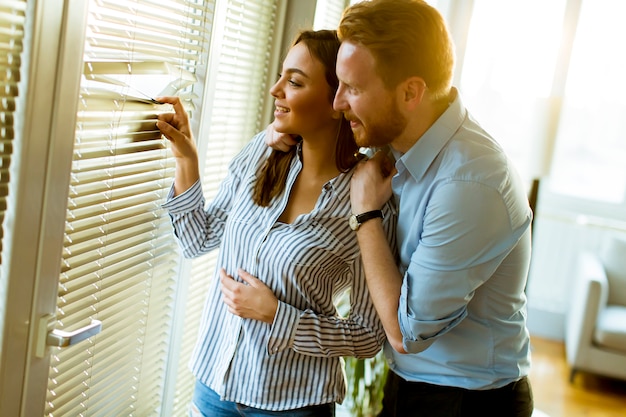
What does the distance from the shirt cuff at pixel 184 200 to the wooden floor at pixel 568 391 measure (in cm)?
311


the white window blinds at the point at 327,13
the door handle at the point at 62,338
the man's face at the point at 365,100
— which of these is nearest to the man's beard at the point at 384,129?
the man's face at the point at 365,100

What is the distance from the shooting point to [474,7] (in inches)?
202

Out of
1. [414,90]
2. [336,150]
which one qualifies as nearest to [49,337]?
[336,150]

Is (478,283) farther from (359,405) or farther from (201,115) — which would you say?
(359,405)

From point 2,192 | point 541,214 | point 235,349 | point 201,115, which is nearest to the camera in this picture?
point 2,192

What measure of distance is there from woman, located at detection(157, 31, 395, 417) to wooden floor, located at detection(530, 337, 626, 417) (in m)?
2.95

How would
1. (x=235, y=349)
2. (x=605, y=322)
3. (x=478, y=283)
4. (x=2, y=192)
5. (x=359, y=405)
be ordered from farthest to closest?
(x=605, y=322)
(x=359, y=405)
(x=235, y=349)
(x=478, y=283)
(x=2, y=192)

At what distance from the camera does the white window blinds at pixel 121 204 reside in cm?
142

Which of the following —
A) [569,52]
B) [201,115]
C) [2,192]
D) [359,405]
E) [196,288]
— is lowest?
[359,405]

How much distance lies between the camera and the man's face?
150cm

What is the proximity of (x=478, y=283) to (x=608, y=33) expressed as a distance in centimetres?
441

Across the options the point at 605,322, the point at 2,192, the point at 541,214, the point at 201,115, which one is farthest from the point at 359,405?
the point at 541,214

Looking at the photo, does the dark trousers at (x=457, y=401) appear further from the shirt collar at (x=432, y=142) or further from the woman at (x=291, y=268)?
the shirt collar at (x=432, y=142)

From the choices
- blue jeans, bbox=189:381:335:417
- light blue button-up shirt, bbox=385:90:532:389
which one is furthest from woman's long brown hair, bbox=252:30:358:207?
blue jeans, bbox=189:381:335:417
